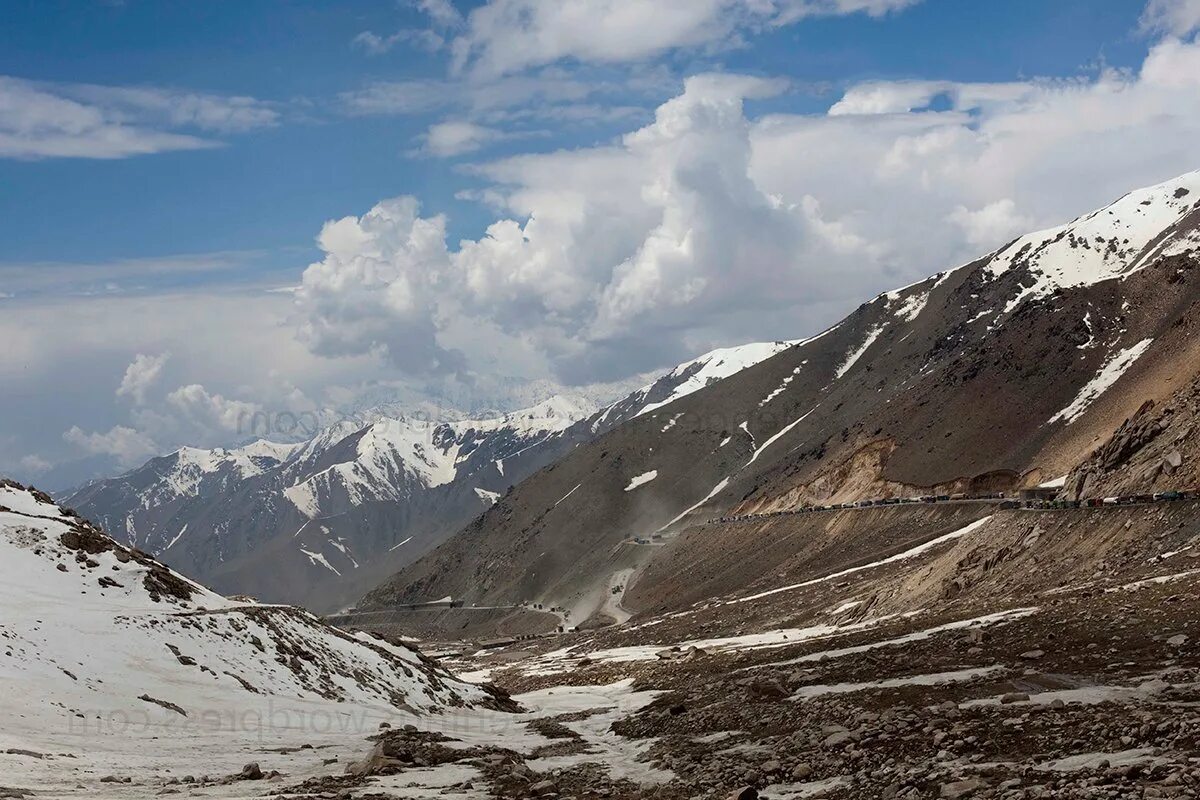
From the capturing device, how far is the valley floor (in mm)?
18547

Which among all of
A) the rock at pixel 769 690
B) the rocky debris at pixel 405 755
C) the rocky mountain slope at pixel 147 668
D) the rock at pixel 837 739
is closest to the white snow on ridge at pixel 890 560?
the rocky mountain slope at pixel 147 668

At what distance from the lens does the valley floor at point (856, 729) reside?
1855cm

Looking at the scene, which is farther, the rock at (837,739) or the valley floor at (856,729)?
the rock at (837,739)

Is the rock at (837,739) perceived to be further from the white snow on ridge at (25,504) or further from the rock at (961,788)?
the white snow on ridge at (25,504)

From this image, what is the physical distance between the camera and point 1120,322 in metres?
148

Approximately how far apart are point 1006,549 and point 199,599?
1852 inches

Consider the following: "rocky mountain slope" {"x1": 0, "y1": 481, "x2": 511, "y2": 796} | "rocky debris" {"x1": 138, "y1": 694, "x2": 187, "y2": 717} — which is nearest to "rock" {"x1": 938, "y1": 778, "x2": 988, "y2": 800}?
"rocky mountain slope" {"x1": 0, "y1": 481, "x2": 511, "y2": 796}

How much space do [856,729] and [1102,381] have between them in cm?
12541

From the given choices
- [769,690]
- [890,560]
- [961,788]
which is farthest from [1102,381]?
[961,788]

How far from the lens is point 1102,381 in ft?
438

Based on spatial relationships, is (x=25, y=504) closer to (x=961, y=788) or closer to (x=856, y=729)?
(x=856, y=729)

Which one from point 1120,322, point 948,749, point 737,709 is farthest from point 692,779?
point 1120,322

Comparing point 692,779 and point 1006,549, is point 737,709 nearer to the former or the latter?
point 692,779

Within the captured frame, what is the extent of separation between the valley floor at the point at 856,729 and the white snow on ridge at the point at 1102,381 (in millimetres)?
78051
